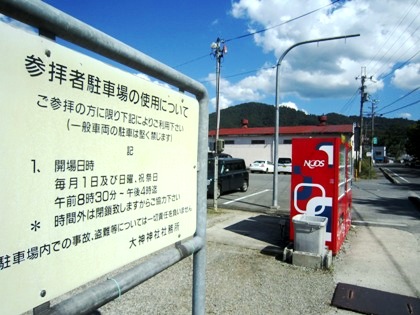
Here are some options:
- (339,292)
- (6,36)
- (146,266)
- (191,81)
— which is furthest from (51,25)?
(339,292)

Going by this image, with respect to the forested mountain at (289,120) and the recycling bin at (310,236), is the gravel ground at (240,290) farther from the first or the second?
the forested mountain at (289,120)

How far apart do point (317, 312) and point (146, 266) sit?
3.23 m

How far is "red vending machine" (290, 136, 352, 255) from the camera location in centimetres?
641

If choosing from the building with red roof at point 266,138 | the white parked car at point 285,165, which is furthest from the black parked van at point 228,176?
the building with red roof at point 266,138

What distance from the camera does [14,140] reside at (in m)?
Answer: 1.12

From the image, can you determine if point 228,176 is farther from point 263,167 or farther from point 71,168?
point 263,167

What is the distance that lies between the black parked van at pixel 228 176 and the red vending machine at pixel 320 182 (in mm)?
7699

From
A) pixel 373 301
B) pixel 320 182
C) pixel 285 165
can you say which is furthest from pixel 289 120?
pixel 373 301

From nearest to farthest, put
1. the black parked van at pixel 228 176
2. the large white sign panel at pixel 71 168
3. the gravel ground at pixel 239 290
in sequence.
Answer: the large white sign panel at pixel 71 168, the gravel ground at pixel 239 290, the black parked van at pixel 228 176

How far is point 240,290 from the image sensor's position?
473cm

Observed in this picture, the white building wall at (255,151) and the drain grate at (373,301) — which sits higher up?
the white building wall at (255,151)

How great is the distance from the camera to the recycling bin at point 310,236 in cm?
573

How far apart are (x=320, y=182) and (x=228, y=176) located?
30.9 feet

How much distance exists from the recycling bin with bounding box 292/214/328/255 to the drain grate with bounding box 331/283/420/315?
923 millimetres
